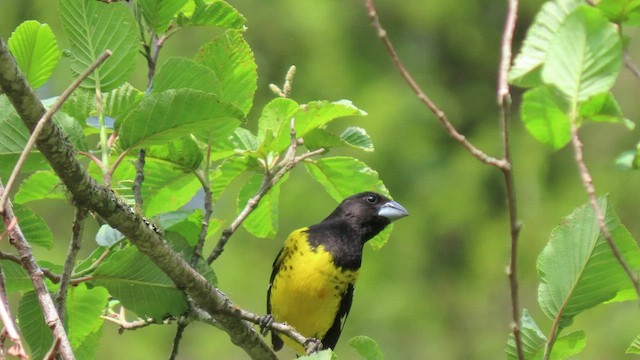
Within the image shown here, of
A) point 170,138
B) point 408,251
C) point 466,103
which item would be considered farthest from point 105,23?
point 466,103

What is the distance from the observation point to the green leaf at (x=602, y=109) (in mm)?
1454

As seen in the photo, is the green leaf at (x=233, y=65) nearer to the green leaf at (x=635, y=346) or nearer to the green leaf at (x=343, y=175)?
the green leaf at (x=343, y=175)

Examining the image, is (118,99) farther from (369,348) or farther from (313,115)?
(369,348)

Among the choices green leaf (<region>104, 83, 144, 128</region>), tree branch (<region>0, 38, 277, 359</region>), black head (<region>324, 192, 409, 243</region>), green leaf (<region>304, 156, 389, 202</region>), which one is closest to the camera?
tree branch (<region>0, 38, 277, 359</region>)

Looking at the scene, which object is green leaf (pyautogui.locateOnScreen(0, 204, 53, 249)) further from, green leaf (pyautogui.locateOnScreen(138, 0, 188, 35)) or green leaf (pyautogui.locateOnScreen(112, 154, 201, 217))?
green leaf (pyautogui.locateOnScreen(138, 0, 188, 35))

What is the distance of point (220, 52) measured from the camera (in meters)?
2.41

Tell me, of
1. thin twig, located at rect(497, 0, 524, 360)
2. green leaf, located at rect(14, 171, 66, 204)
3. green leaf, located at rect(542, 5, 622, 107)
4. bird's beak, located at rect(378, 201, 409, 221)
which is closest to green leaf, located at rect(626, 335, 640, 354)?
thin twig, located at rect(497, 0, 524, 360)

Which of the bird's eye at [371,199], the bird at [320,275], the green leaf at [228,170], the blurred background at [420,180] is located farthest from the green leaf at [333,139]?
the blurred background at [420,180]

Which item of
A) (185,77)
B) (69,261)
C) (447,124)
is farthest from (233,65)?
(447,124)

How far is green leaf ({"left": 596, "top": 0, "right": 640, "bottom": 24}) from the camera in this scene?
1496 millimetres

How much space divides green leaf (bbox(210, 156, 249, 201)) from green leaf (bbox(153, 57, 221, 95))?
1.25 feet

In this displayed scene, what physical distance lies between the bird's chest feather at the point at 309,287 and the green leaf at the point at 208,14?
6.24 feet

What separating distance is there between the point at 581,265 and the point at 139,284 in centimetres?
94

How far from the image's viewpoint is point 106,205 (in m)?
1.94
